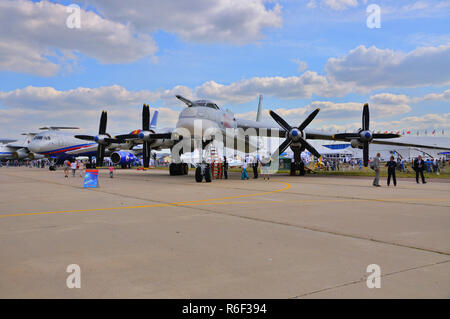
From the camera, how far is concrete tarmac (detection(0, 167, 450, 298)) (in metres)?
3.32

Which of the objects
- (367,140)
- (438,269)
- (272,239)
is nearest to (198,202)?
(272,239)

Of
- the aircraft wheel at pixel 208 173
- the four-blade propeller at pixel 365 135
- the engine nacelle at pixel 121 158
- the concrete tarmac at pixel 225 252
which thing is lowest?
the concrete tarmac at pixel 225 252

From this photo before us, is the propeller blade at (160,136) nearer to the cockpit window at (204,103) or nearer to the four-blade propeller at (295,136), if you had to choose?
the cockpit window at (204,103)

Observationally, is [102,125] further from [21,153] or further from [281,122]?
[21,153]

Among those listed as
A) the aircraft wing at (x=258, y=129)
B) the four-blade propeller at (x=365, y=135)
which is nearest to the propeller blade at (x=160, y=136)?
the aircraft wing at (x=258, y=129)

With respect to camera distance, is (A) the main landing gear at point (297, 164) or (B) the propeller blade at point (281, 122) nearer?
(B) the propeller blade at point (281, 122)

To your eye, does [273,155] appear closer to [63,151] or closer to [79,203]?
[79,203]

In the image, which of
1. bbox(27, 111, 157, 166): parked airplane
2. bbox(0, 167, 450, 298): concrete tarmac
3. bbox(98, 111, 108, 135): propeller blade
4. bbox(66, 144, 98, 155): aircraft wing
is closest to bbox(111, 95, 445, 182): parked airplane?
bbox(98, 111, 108, 135): propeller blade

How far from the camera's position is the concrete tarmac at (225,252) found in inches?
131

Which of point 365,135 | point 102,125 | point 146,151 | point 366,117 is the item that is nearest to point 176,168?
point 146,151

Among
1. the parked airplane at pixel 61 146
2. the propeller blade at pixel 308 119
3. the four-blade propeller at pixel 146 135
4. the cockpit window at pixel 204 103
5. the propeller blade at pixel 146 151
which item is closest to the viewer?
the cockpit window at pixel 204 103

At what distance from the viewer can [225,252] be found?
4.68m
